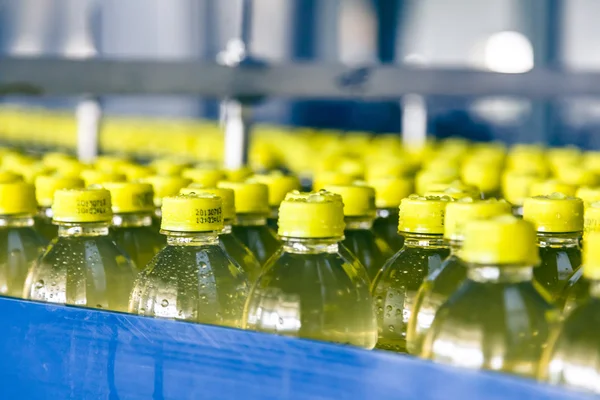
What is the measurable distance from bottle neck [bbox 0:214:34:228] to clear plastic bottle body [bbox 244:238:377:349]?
0.47 metres

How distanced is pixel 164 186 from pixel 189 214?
419mm

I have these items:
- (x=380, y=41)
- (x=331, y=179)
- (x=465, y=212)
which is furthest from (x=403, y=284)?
(x=380, y=41)

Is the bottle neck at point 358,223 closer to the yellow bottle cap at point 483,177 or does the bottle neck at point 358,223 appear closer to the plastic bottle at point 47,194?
the plastic bottle at point 47,194

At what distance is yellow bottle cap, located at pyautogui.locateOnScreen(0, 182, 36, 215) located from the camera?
1.37 metres

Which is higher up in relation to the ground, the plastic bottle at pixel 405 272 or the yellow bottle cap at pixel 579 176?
the yellow bottle cap at pixel 579 176

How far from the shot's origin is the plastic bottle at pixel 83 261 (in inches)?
48.7

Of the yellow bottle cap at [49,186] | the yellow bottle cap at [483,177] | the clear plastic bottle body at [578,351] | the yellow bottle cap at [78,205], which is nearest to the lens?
the clear plastic bottle body at [578,351]

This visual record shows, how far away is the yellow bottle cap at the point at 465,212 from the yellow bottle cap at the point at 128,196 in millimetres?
550

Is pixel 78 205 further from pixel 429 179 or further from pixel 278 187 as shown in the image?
pixel 429 179

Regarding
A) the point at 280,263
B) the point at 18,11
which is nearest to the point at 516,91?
the point at 280,263

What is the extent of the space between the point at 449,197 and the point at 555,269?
15cm

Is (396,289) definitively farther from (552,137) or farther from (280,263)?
(552,137)

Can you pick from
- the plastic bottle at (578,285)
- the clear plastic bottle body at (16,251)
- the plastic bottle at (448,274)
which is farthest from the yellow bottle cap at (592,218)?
the clear plastic bottle body at (16,251)

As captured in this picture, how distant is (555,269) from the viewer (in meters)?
1.15
